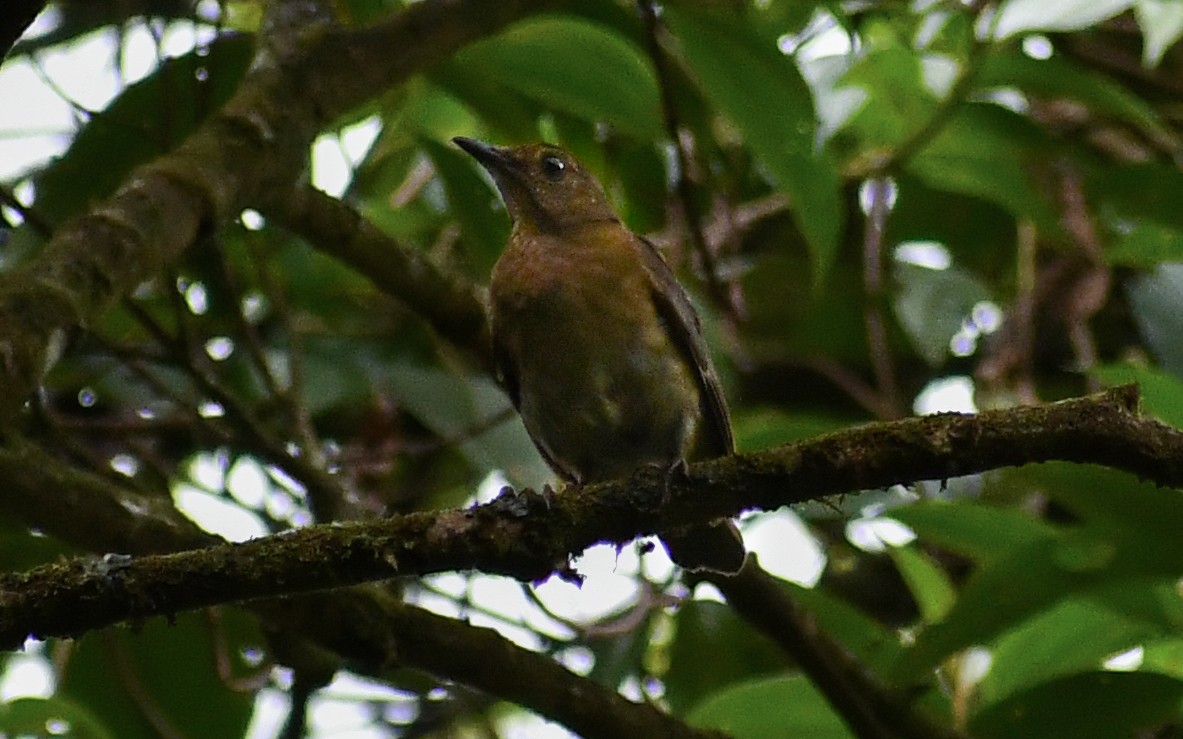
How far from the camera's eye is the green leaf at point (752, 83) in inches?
143

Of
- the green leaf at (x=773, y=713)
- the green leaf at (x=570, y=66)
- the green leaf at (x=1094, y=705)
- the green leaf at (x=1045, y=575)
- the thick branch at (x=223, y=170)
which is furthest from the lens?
A: the green leaf at (x=570, y=66)

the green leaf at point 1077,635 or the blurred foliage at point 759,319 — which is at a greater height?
the blurred foliage at point 759,319

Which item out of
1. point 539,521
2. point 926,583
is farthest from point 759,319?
point 539,521

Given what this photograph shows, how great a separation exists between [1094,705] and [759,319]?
225 centimetres

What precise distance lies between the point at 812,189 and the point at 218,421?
69.8 inches

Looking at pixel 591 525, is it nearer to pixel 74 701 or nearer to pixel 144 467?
pixel 74 701

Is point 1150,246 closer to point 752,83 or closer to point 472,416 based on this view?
point 752,83

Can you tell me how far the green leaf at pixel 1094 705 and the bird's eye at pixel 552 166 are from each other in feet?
6.34

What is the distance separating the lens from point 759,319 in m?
5.36

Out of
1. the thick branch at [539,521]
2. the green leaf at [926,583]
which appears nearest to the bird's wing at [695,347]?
the green leaf at [926,583]

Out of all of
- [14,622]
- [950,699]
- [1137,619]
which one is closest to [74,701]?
[14,622]

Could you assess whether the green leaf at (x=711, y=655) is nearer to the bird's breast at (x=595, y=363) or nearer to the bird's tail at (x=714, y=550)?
the bird's breast at (x=595, y=363)

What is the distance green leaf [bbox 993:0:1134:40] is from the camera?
3619 mm

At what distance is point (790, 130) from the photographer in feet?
12.1
